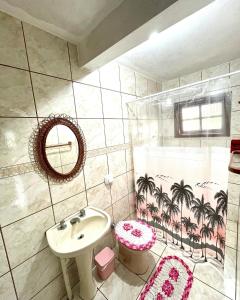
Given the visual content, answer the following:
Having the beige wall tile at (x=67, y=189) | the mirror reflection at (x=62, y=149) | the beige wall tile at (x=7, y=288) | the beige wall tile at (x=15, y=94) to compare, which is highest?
the beige wall tile at (x=15, y=94)

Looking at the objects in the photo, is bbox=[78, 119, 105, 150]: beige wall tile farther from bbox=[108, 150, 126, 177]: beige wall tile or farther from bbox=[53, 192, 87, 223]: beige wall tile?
bbox=[53, 192, 87, 223]: beige wall tile

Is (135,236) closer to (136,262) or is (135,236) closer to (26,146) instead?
(136,262)

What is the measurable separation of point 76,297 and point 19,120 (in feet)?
5.10

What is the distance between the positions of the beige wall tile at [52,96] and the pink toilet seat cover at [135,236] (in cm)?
124

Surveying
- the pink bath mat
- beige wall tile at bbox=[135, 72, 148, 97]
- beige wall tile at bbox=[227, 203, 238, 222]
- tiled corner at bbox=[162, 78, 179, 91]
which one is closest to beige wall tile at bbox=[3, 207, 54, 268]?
the pink bath mat

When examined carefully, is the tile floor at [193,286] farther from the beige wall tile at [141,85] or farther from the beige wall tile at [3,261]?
the beige wall tile at [141,85]

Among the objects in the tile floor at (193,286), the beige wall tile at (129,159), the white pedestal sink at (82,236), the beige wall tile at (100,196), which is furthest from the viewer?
the beige wall tile at (129,159)

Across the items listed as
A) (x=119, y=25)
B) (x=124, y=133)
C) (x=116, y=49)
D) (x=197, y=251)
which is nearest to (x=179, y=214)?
(x=197, y=251)

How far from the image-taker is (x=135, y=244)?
136 cm

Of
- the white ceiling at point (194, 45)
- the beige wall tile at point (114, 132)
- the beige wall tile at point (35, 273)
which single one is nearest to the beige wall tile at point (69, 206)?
the beige wall tile at point (35, 273)

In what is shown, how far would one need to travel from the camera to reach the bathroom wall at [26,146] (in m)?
0.94

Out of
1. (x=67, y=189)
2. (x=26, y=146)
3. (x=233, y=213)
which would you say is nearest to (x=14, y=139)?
(x=26, y=146)

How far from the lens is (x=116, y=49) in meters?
1.07

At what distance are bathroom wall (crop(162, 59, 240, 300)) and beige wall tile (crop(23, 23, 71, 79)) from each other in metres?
1.18
